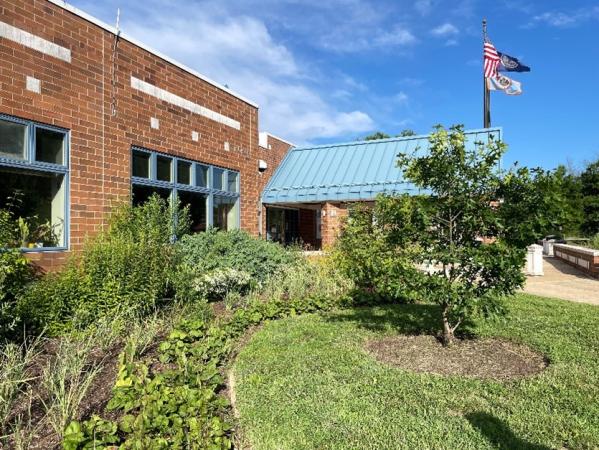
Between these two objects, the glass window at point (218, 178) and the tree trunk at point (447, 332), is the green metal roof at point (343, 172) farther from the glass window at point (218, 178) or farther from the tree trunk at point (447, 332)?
the tree trunk at point (447, 332)

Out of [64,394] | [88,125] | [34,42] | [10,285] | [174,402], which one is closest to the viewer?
[174,402]

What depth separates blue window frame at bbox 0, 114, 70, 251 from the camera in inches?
257

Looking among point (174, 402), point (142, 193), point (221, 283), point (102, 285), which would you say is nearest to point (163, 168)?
point (142, 193)

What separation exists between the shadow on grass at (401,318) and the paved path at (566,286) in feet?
11.6

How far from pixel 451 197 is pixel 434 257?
0.70 meters

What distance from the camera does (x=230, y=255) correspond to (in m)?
8.76

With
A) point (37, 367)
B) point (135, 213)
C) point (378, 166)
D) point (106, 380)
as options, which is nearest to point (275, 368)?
point (106, 380)

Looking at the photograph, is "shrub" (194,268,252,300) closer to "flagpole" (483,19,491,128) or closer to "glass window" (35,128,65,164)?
"glass window" (35,128,65,164)

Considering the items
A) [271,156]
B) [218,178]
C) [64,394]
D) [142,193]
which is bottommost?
[64,394]

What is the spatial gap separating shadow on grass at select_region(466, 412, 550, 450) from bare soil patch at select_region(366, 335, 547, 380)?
956 millimetres

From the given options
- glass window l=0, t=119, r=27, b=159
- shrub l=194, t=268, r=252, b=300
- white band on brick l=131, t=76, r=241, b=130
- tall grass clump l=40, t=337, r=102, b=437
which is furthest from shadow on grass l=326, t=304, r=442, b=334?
white band on brick l=131, t=76, r=241, b=130

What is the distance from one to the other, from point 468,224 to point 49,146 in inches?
247

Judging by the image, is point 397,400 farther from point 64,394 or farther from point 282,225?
point 282,225

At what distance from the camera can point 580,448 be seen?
2.98m
